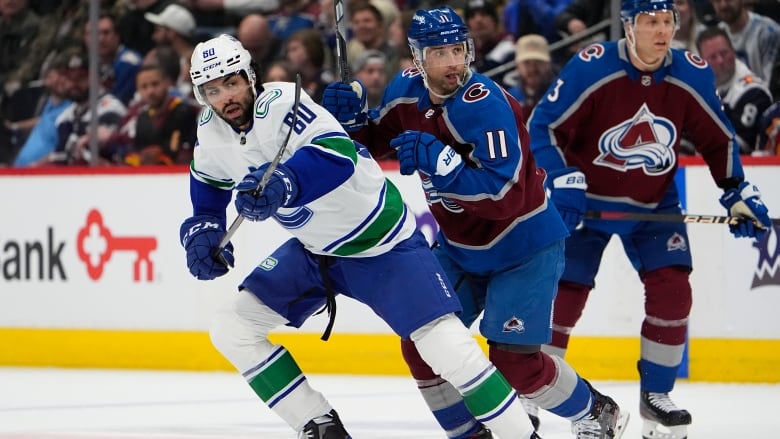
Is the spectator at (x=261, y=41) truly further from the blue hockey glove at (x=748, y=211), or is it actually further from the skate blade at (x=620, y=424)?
the skate blade at (x=620, y=424)

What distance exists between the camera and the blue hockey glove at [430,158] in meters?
3.20

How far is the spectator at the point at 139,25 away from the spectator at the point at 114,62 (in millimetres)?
→ 40

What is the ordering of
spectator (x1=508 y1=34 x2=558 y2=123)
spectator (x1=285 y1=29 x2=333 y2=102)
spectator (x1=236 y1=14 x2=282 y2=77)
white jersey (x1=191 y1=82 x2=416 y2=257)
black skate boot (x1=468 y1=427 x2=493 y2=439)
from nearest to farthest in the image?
white jersey (x1=191 y1=82 x2=416 y2=257) → black skate boot (x1=468 y1=427 x2=493 y2=439) → spectator (x1=508 y1=34 x2=558 y2=123) → spectator (x1=285 y1=29 x2=333 y2=102) → spectator (x1=236 y1=14 x2=282 y2=77)

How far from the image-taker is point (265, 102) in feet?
10.5

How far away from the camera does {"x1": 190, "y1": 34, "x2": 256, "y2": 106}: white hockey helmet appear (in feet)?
10.4

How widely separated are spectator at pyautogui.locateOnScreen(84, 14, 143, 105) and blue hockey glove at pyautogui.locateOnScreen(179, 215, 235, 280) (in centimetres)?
333

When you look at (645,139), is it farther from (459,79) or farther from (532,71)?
(532,71)

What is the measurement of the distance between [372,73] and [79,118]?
1537mm

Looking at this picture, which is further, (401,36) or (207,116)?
(401,36)

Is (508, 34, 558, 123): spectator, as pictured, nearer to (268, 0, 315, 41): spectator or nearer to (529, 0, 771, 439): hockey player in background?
(268, 0, 315, 41): spectator

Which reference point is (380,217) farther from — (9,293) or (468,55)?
(9,293)

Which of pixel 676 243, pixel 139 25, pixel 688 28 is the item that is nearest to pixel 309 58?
pixel 139 25

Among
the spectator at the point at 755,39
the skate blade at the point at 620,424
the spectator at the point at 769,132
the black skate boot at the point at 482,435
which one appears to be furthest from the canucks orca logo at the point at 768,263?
the black skate boot at the point at 482,435

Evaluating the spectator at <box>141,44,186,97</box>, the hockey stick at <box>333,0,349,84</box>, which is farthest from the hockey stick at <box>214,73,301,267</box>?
the spectator at <box>141,44,186,97</box>
